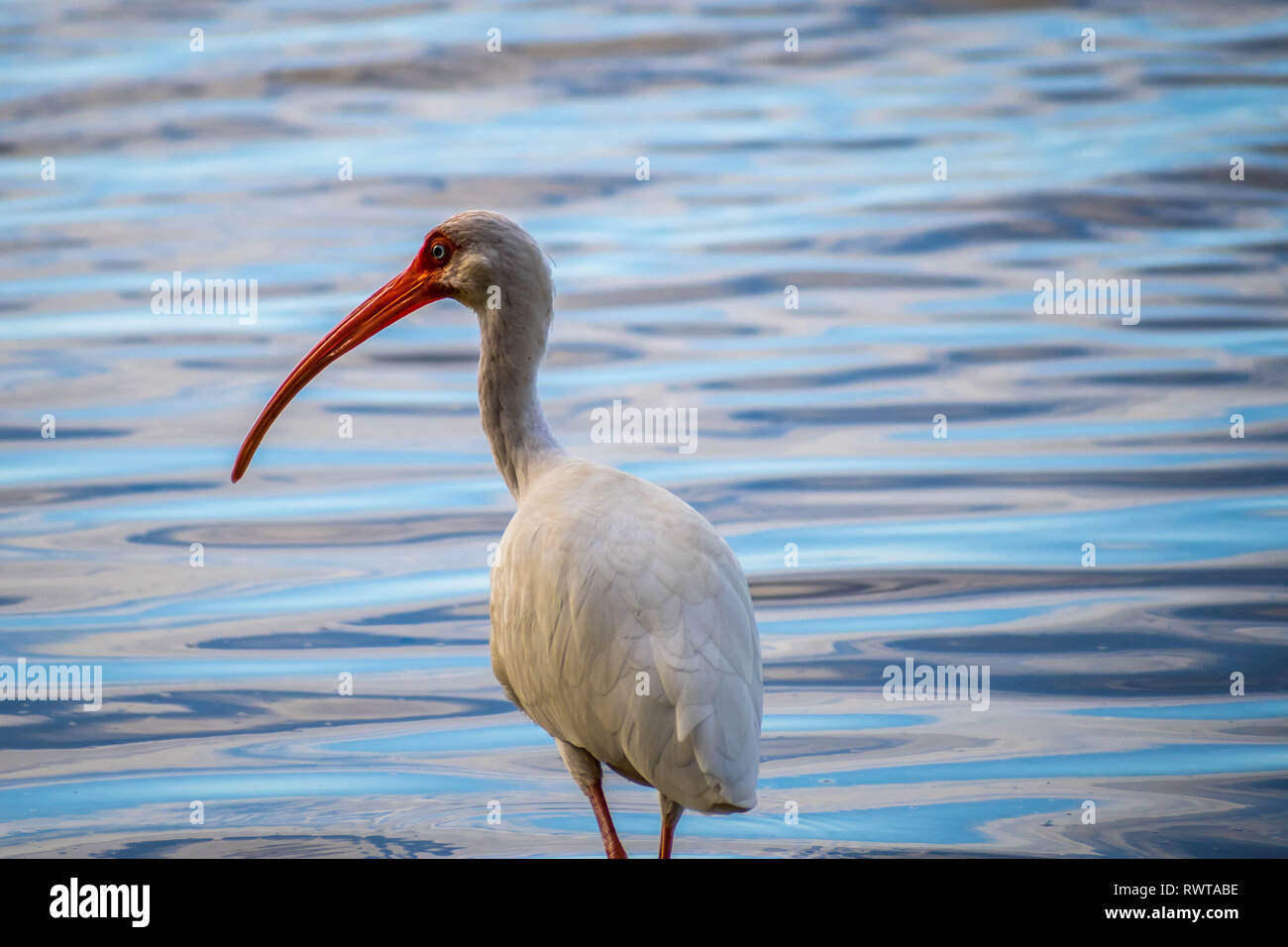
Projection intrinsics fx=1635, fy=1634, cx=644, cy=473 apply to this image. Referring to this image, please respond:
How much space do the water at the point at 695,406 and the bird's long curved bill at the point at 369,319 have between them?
1.35 meters

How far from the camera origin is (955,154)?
16.2 meters

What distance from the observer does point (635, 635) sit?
4398 mm

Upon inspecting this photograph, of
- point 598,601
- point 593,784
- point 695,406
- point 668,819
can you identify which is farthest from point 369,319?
point 695,406

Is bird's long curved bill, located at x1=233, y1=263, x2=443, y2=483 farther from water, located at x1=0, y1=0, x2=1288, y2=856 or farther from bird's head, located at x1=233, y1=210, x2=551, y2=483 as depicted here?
water, located at x1=0, y1=0, x2=1288, y2=856

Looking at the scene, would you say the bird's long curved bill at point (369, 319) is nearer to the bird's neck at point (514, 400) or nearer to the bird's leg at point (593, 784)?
the bird's neck at point (514, 400)

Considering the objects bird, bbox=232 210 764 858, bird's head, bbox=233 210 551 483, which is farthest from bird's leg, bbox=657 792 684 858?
bird's head, bbox=233 210 551 483

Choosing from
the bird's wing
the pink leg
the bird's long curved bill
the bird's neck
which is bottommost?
the pink leg

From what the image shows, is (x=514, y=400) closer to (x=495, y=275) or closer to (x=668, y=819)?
(x=495, y=275)

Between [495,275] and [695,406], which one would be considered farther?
[695,406]

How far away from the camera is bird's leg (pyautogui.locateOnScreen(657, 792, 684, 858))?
181 inches

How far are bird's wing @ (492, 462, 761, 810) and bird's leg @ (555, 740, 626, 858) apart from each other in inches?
2.7

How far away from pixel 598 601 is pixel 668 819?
0.68 metres

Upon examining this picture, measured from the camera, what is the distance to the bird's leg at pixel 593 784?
15.8 feet

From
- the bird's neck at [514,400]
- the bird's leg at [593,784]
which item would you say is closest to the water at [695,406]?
the bird's leg at [593,784]
